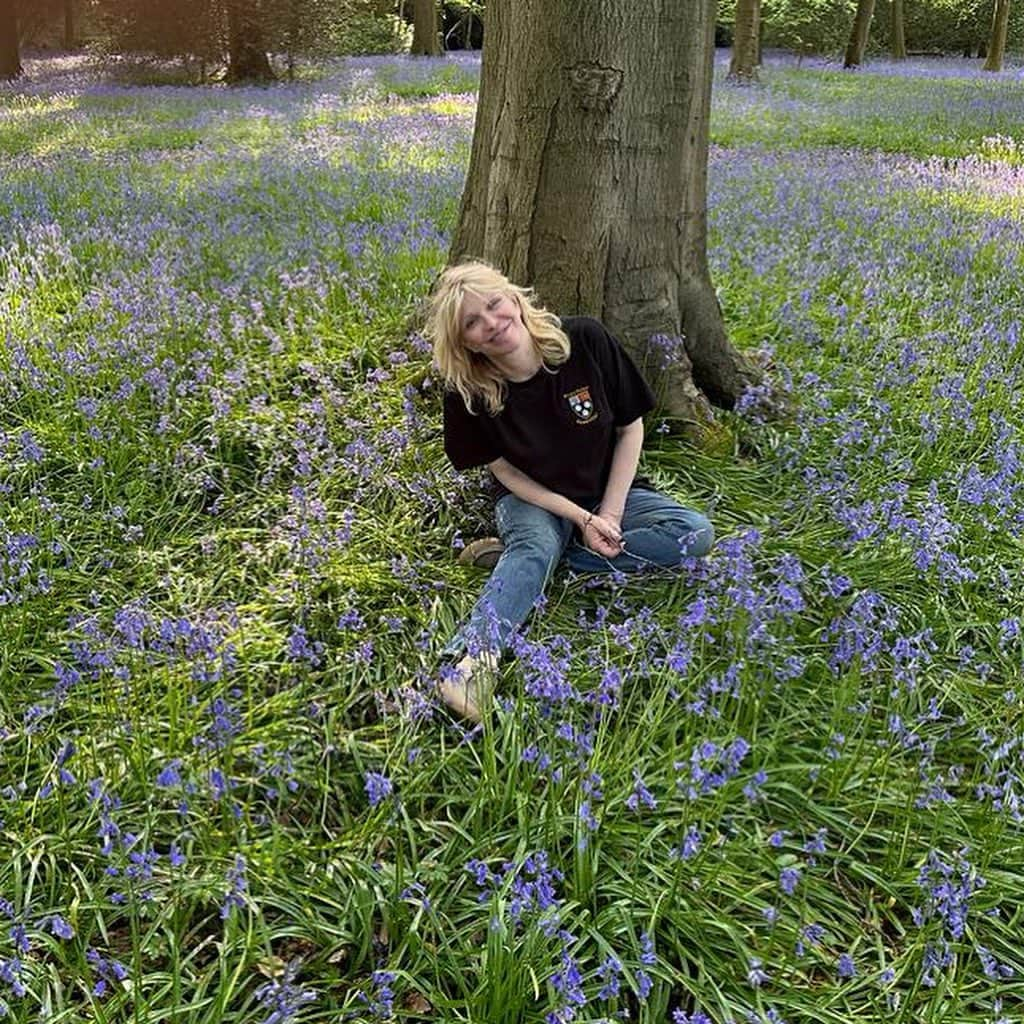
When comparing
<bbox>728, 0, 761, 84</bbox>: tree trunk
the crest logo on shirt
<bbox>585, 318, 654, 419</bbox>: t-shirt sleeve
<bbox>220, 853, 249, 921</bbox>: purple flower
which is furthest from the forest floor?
<bbox>728, 0, 761, 84</bbox>: tree trunk

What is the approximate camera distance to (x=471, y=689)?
2.87 m

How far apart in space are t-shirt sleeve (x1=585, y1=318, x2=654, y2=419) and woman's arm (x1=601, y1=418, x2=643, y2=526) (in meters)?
0.05

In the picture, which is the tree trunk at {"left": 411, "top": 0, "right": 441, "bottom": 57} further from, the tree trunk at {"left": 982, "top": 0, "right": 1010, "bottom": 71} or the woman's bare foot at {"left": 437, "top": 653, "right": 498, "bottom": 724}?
the woman's bare foot at {"left": 437, "top": 653, "right": 498, "bottom": 724}

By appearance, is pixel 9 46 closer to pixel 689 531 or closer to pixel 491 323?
pixel 491 323

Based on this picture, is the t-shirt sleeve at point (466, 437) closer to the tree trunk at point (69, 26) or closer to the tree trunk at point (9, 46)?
the tree trunk at point (9, 46)

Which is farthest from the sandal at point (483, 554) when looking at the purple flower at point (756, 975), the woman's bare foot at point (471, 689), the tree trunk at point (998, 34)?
the tree trunk at point (998, 34)

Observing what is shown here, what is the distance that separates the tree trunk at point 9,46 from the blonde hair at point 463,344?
80.3 feet

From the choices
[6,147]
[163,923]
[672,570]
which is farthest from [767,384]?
[6,147]

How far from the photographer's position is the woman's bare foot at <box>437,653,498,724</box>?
276cm

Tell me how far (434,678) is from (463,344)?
1247 millimetres

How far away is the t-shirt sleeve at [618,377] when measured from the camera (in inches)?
145

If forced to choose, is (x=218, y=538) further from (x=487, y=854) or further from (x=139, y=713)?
(x=487, y=854)

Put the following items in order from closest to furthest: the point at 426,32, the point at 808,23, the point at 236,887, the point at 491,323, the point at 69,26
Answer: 1. the point at 236,887
2. the point at 491,323
3. the point at 426,32
4. the point at 69,26
5. the point at 808,23

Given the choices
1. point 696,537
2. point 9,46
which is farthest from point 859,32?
point 696,537
